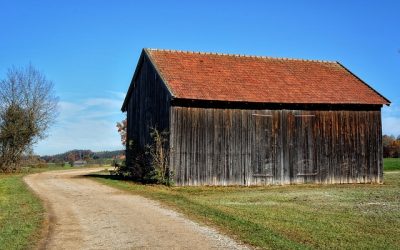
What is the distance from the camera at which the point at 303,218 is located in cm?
1396

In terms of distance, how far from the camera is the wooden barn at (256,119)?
26469 mm

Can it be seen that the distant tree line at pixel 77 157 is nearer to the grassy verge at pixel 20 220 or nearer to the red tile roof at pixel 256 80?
the red tile roof at pixel 256 80

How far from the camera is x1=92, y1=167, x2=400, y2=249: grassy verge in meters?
10.7

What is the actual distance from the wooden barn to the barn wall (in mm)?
56

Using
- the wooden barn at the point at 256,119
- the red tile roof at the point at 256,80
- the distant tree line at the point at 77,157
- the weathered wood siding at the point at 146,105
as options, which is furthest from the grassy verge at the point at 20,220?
the distant tree line at the point at 77,157

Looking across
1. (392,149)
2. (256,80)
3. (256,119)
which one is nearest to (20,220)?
(256,119)

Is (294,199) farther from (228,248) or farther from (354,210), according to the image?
(228,248)

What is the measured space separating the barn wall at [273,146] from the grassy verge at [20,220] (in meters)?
9.08

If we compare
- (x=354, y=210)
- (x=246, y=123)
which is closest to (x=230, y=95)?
(x=246, y=123)

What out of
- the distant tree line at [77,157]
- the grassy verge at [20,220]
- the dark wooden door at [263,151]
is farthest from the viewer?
the distant tree line at [77,157]

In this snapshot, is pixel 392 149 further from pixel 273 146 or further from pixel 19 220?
pixel 19 220

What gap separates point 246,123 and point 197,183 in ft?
14.6

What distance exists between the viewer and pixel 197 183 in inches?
1040

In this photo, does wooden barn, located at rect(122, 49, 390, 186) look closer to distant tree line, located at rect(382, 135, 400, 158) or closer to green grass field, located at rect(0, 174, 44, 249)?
green grass field, located at rect(0, 174, 44, 249)
